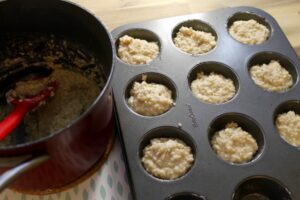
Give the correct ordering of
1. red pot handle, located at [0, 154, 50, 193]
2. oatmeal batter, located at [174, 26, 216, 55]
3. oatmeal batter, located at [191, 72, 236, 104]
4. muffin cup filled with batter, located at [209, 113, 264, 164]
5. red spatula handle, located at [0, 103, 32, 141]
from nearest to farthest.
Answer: red pot handle, located at [0, 154, 50, 193]
red spatula handle, located at [0, 103, 32, 141]
muffin cup filled with batter, located at [209, 113, 264, 164]
oatmeal batter, located at [191, 72, 236, 104]
oatmeal batter, located at [174, 26, 216, 55]

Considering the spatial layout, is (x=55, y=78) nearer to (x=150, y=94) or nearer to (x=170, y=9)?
(x=150, y=94)

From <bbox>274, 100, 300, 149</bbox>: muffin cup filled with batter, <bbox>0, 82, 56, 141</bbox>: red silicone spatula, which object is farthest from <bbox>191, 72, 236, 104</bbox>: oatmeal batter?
<bbox>0, 82, 56, 141</bbox>: red silicone spatula

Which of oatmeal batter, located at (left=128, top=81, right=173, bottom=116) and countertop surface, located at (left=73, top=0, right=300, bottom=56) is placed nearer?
oatmeal batter, located at (left=128, top=81, right=173, bottom=116)

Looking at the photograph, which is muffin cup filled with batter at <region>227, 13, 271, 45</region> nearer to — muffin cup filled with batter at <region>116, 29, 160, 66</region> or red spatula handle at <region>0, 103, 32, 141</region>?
muffin cup filled with batter at <region>116, 29, 160, 66</region>

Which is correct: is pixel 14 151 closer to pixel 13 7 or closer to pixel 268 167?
pixel 13 7

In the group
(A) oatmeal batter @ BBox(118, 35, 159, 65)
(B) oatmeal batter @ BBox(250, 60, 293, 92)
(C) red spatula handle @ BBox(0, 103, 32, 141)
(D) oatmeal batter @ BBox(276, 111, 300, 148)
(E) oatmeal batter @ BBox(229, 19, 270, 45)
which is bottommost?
(D) oatmeal batter @ BBox(276, 111, 300, 148)

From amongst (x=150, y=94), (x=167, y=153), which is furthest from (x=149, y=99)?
(x=167, y=153)

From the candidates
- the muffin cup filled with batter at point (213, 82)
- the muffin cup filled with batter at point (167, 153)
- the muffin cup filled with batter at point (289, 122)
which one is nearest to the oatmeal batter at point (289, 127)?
the muffin cup filled with batter at point (289, 122)
